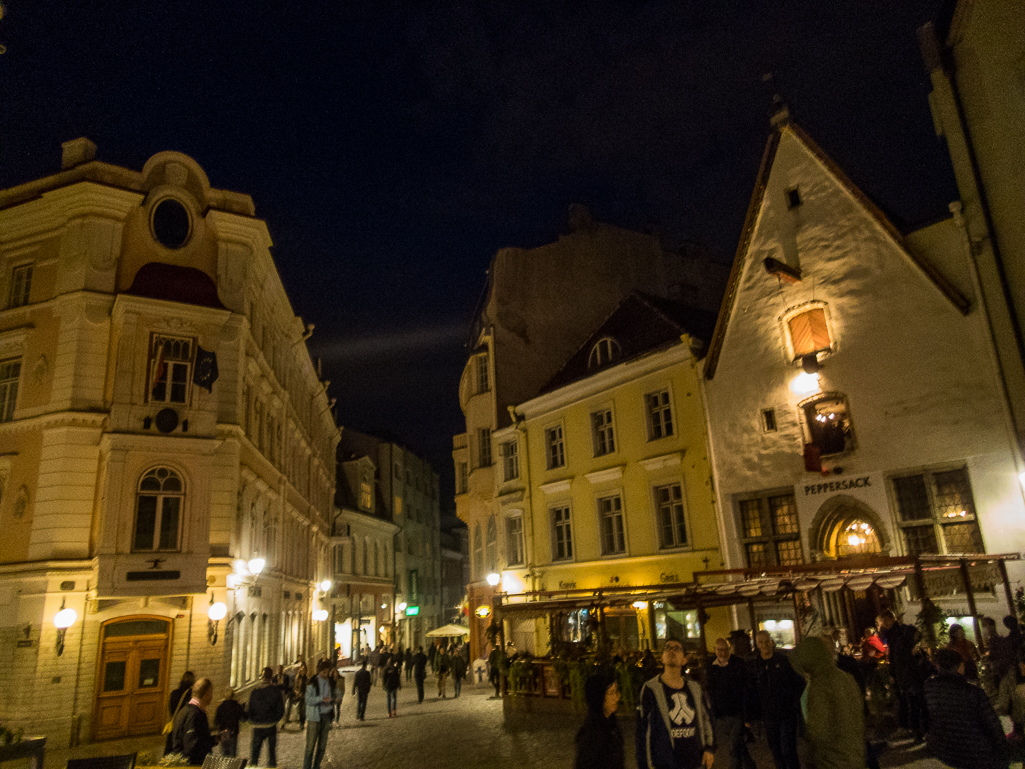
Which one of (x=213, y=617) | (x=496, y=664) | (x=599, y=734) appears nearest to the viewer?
(x=599, y=734)

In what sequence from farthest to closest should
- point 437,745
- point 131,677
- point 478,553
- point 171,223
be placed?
point 478,553
point 171,223
point 131,677
point 437,745

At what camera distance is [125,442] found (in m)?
18.6

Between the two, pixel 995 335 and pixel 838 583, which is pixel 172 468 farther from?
pixel 995 335

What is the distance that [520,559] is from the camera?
2748 cm

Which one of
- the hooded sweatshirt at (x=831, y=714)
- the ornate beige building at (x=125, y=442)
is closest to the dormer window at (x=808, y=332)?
the hooded sweatshirt at (x=831, y=714)

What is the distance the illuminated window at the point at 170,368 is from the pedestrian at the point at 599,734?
17.0 m

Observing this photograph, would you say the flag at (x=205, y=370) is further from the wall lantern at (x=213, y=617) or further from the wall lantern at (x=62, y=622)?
the wall lantern at (x=62, y=622)

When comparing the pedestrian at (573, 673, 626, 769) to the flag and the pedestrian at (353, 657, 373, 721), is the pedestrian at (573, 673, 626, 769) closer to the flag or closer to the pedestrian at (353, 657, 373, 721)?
the pedestrian at (353, 657, 373, 721)

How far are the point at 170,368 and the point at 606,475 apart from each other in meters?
13.5

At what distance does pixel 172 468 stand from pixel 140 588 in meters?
3.08

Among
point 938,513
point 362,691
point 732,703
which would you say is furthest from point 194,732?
point 938,513

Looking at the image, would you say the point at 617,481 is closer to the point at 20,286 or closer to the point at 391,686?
the point at 391,686

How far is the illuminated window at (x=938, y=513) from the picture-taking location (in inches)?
616

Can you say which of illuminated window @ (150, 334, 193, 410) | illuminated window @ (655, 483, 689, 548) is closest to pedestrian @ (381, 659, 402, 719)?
illuminated window @ (655, 483, 689, 548)
